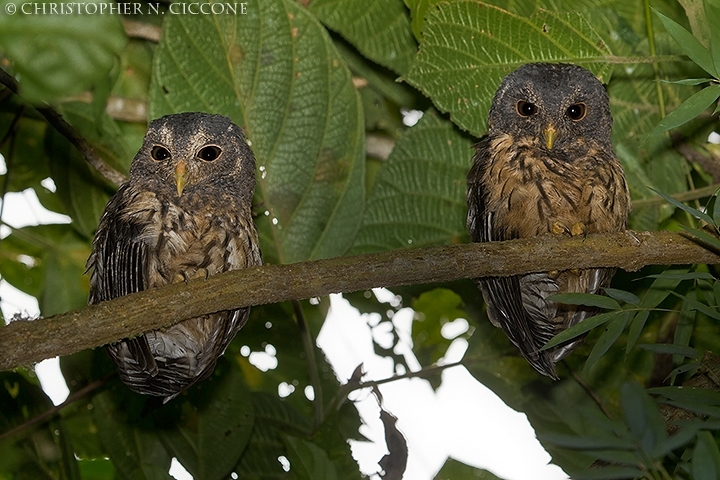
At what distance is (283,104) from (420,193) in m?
0.70

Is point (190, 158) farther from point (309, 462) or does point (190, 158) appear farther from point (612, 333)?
point (612, 333)

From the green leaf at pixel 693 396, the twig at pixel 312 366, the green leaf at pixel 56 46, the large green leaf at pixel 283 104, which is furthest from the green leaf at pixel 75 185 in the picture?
the green leaf at pixel 56 46

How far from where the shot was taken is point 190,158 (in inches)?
121

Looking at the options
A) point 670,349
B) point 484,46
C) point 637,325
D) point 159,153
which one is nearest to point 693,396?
point 670,349

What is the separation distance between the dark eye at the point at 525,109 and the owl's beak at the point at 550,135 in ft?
0.40

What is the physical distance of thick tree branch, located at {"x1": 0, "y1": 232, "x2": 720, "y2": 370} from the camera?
1.96m

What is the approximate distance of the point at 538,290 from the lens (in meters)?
3.07

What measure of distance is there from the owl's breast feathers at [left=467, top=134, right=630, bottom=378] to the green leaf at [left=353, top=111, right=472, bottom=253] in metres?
0.47

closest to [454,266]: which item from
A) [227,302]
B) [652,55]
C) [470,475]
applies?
[227,302]

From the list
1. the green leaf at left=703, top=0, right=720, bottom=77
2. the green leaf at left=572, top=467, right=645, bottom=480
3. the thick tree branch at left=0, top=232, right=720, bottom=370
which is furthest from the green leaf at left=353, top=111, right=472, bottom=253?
the green leaf at left=572, top=467, right=645, bottom=480

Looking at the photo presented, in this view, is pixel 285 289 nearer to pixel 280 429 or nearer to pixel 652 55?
pixel 280 429

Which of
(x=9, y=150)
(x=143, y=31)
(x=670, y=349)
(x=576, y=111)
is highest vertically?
(x=143, y=31)

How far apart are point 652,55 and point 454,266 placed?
1.60 m

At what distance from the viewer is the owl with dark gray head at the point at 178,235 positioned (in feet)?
8.99
